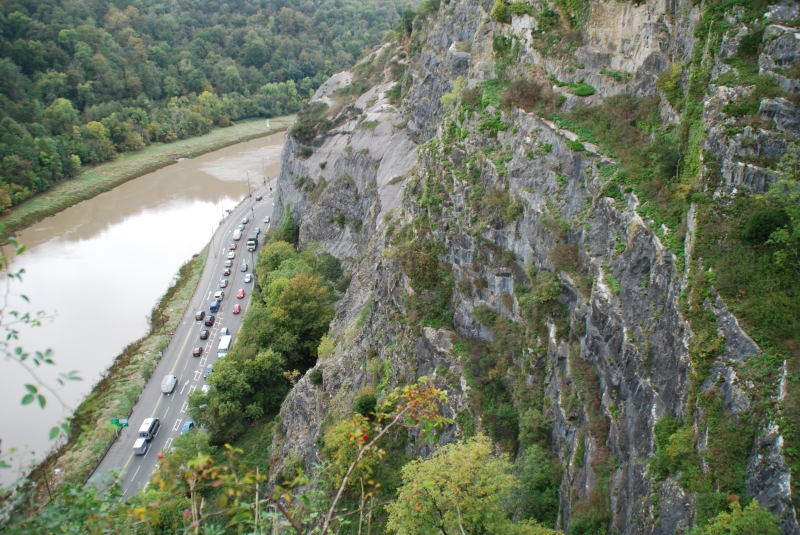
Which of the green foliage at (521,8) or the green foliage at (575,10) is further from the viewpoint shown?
the green foliage at (521,8)

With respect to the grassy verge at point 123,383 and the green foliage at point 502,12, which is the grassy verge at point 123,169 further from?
the green foliage at point 502,12

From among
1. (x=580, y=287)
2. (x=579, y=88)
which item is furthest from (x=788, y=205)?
(x=579, y=88)

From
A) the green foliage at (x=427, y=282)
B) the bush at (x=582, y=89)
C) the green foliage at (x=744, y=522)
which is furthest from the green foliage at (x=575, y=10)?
the green foliage at (x=744, y=522)

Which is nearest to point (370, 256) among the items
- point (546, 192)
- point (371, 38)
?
point (546, 192)

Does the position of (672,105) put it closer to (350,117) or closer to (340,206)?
(340,206)

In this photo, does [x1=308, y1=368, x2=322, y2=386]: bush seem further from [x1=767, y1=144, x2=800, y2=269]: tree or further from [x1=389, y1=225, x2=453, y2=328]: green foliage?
[x1=767, y1=144, x2=800, y2=269]: tree

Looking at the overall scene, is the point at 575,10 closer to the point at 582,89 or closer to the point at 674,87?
the point at 582,89
